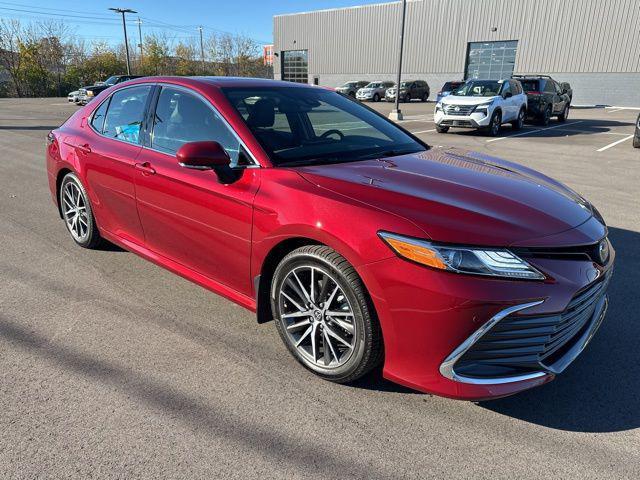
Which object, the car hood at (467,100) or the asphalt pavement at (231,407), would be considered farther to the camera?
the car hood at (467,100)

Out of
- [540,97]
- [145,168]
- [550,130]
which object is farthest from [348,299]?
[540,97]

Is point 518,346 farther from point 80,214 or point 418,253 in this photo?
point 80,214

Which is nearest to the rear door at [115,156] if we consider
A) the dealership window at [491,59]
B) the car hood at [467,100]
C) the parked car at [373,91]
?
the car hood at [467,100]

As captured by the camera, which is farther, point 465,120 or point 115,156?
point 465,120

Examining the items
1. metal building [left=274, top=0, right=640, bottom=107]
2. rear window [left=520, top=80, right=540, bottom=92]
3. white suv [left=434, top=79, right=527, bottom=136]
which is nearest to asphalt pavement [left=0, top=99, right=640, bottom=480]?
white suv [left=434, top=79, right=527, bottom=136]

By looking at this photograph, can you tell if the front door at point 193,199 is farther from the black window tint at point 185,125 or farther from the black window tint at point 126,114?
the black window tint at point 126,114

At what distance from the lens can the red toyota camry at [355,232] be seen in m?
2.15

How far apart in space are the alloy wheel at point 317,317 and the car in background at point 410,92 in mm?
35243

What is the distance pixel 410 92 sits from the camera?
3744 centimetres

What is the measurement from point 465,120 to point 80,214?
1330cm

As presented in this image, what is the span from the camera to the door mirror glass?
271 centimetres

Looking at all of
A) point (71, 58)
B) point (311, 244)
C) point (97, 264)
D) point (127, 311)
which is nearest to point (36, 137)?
point (97, 264)

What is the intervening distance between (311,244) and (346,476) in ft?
3.75

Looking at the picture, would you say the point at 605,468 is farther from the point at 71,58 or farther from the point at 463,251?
the point at 71,58
